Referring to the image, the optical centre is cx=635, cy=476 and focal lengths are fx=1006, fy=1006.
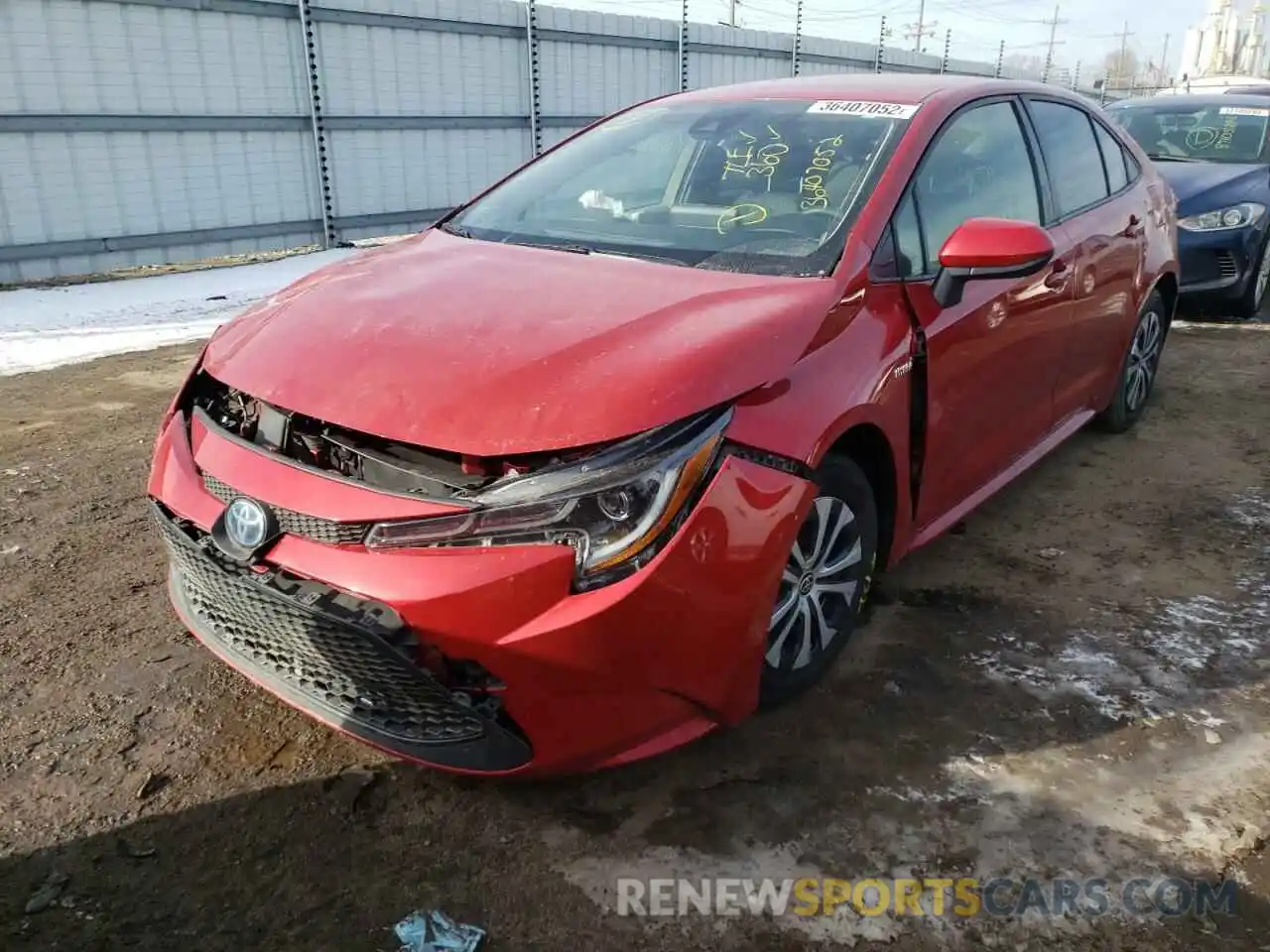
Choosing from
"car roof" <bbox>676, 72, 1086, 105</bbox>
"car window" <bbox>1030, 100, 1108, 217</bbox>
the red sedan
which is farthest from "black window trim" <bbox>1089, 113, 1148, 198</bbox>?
the red sedan

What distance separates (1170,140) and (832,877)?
8.08 m

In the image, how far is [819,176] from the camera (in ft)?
9.84

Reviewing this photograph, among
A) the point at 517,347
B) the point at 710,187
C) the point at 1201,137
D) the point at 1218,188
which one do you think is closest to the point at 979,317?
the point at 710,187

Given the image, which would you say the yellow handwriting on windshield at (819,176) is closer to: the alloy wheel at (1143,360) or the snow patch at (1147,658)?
the snow patch at (1147,658)

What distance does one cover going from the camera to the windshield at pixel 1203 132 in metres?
7.95

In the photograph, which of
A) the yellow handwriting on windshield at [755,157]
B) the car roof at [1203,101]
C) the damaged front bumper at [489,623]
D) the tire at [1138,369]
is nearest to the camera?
the damaged front bumper at [489,623]

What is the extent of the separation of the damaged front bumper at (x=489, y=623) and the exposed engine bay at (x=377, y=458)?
0.17 feet

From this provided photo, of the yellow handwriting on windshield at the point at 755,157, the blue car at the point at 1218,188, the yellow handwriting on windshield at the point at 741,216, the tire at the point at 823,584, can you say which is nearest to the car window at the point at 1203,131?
the blue car at the point at 1218,188

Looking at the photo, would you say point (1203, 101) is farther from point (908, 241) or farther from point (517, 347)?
point (517, 347)

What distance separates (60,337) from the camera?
22.1 ft

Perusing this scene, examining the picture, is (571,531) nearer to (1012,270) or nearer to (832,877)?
(832,877)

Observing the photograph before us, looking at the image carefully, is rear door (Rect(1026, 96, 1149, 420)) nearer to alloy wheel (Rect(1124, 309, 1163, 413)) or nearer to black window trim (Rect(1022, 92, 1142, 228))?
black window trim (Rect(1022, 92, 1142, 228))

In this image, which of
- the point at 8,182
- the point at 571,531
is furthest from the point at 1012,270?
the point at 8,182

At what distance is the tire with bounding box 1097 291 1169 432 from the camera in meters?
4.79
